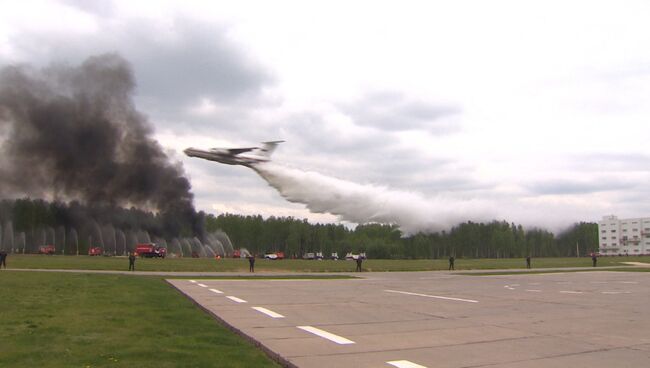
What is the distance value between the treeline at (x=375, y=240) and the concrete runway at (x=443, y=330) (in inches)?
4491

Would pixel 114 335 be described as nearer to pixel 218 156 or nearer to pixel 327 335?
pixel 327 335

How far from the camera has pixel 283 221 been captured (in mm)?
143750

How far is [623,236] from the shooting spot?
14725 cm

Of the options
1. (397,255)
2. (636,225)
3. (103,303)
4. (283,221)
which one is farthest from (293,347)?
(636,225)

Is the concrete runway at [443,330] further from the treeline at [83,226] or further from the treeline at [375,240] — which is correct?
the treeline at [375,240]

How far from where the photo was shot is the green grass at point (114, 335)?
695 cm

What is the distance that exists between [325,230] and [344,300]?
425ft

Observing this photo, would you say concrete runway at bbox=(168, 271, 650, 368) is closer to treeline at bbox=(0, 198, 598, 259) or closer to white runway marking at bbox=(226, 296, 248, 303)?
white runway marking at bbox=(226, 296, 248, 303)

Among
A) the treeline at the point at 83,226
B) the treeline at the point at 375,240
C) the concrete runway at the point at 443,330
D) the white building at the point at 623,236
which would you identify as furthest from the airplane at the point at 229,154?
the white building at the point at 623,236

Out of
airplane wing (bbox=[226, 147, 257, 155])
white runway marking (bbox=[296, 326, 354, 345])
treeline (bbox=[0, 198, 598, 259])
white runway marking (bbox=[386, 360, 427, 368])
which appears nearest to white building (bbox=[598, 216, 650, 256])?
treeline (bbox=[0, 198, 598, 259])

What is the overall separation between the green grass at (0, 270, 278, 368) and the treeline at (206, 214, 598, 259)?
116897 mm

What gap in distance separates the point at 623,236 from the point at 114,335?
165 m

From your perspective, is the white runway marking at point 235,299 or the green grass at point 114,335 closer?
the green grass at point 114,335

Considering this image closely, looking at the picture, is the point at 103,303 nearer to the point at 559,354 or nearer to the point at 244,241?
the point at 559,354
